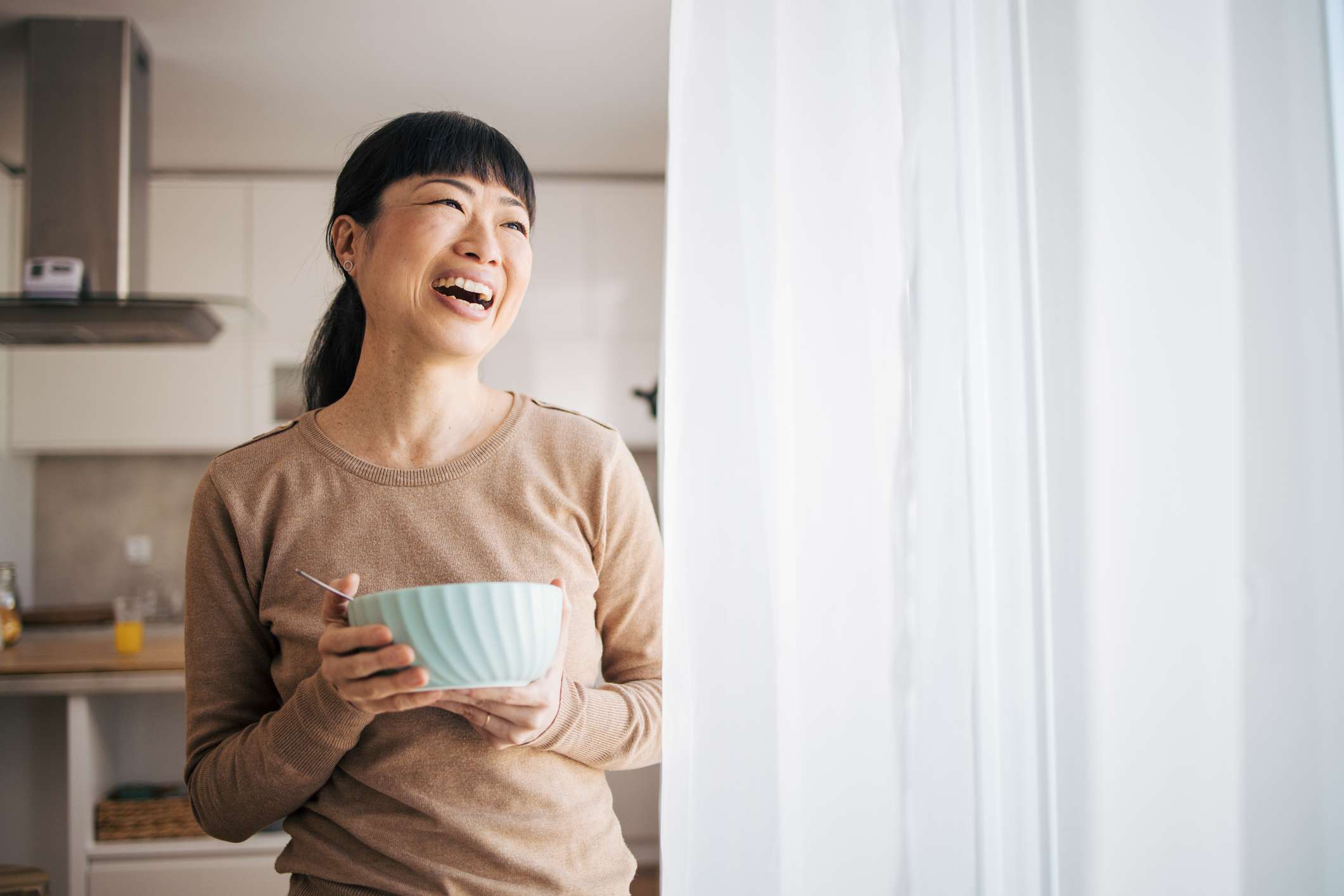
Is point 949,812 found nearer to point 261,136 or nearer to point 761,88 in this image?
point 761,88

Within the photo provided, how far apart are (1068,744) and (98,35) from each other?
3035 mm

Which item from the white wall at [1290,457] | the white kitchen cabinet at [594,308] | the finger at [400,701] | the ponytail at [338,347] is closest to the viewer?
the white wall at [1290,457]

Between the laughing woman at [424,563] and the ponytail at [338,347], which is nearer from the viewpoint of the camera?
the laughing woman at [424,563]

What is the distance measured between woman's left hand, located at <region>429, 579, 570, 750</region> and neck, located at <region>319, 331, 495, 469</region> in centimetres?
24

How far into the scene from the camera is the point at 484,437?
926mm

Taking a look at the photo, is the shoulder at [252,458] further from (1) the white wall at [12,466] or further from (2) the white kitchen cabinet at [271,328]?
(1) the white wall at [12,466]

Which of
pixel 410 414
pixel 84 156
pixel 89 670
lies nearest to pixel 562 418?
pixel 410 414

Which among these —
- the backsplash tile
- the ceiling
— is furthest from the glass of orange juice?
the ceiling

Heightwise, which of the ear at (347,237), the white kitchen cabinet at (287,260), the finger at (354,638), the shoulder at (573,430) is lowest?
the finger at (354,638)

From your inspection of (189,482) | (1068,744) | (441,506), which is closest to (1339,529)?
(1068,744)

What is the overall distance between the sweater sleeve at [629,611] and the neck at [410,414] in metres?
0.15

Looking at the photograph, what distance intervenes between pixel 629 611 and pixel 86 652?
2.51 meters

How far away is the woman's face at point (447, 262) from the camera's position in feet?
2.80

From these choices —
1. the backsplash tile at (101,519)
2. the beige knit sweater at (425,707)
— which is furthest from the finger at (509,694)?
the backsplash tile at (101,519)
